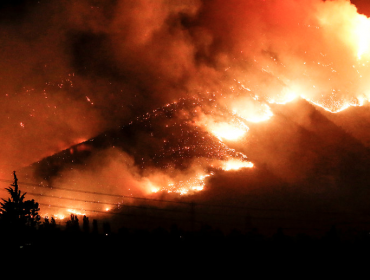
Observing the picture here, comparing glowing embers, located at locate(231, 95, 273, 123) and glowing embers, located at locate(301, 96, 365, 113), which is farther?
glowing embers, located at locate(301, 96, 365, 113)

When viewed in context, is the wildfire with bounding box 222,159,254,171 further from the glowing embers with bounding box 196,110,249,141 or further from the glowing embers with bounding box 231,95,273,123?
the glowing embers with bounding box 231,95,273,123

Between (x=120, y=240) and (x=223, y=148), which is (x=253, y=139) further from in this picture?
(x=120, y=240)

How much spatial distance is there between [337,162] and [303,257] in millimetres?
9476

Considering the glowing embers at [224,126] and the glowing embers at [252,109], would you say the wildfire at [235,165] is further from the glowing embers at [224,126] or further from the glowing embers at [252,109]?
the glowing embers at [252,109]

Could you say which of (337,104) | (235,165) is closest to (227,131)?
(235,165)

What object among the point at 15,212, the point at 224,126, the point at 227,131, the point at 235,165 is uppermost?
the point at 224,126

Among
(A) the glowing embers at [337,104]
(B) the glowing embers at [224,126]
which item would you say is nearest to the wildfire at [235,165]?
(B) the glowing embers at [224,126]

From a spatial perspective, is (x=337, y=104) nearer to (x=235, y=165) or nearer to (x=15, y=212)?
(x=235, y=165)

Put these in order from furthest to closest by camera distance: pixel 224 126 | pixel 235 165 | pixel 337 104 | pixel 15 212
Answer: pixel 337 104 < pixel 224 126 < pixel 235 165 < pixel 15 212

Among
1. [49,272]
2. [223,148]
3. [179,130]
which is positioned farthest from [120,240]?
[179,130]

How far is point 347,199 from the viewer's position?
14484 millimetres

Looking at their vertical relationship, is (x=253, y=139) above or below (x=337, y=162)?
above

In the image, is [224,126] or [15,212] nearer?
[15,212]

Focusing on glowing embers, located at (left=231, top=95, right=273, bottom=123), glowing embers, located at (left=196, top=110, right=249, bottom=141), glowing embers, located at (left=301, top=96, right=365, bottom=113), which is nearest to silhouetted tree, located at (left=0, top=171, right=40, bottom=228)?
glowing embers, located at (left=196, top=110, right=249, bottom=141)
